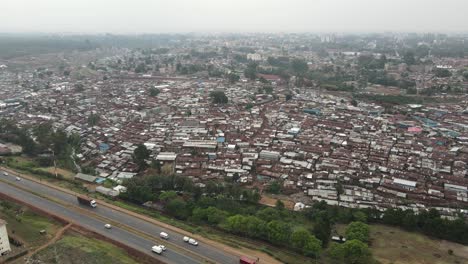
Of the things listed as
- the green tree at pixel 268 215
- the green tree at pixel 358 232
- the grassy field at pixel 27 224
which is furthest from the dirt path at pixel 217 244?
the green tree at pixel 358 232

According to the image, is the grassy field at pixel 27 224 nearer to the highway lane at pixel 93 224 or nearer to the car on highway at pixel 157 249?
the highway lane at pixel 93 224

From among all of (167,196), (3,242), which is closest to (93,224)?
(3,242)

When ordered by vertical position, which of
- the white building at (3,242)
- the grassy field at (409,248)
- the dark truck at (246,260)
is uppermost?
the white building at (3,242)

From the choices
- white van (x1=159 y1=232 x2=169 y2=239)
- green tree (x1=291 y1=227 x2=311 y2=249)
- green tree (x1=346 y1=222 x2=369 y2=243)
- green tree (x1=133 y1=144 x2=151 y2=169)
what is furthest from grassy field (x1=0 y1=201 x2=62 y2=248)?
green tree (x1=346 y1=222 x2=369 y2=243)

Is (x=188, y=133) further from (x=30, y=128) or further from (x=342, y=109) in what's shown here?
(x=342, y=109)

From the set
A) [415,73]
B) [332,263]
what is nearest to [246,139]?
[332,263]

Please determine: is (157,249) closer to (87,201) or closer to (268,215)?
(268,215)
